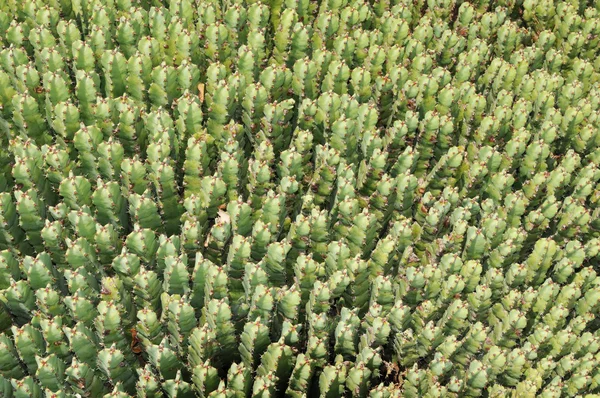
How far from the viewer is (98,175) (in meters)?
5.94

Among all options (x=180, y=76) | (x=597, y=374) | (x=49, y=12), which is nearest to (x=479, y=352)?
(x=597, y=374)

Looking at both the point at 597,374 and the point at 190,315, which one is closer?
the point at 190,315

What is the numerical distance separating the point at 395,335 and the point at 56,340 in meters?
2.52

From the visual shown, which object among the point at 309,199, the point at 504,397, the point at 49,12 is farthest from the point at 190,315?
the point at 49,12

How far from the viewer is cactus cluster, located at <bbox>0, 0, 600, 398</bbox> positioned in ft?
16.5

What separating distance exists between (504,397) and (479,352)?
0.39 m

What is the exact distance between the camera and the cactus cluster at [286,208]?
5.03 meters

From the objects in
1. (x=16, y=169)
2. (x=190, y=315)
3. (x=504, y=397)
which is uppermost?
(x=16, y=169)

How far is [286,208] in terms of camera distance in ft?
19.6

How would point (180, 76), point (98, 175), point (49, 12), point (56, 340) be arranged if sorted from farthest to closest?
point (49, 12)
point (180, 76)
point (98, 175)
point (56, 340)

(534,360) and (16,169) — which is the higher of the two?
(16,169)

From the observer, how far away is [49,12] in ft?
23.2

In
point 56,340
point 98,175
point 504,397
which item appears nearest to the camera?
point 56,340

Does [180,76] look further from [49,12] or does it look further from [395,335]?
[395,335]
